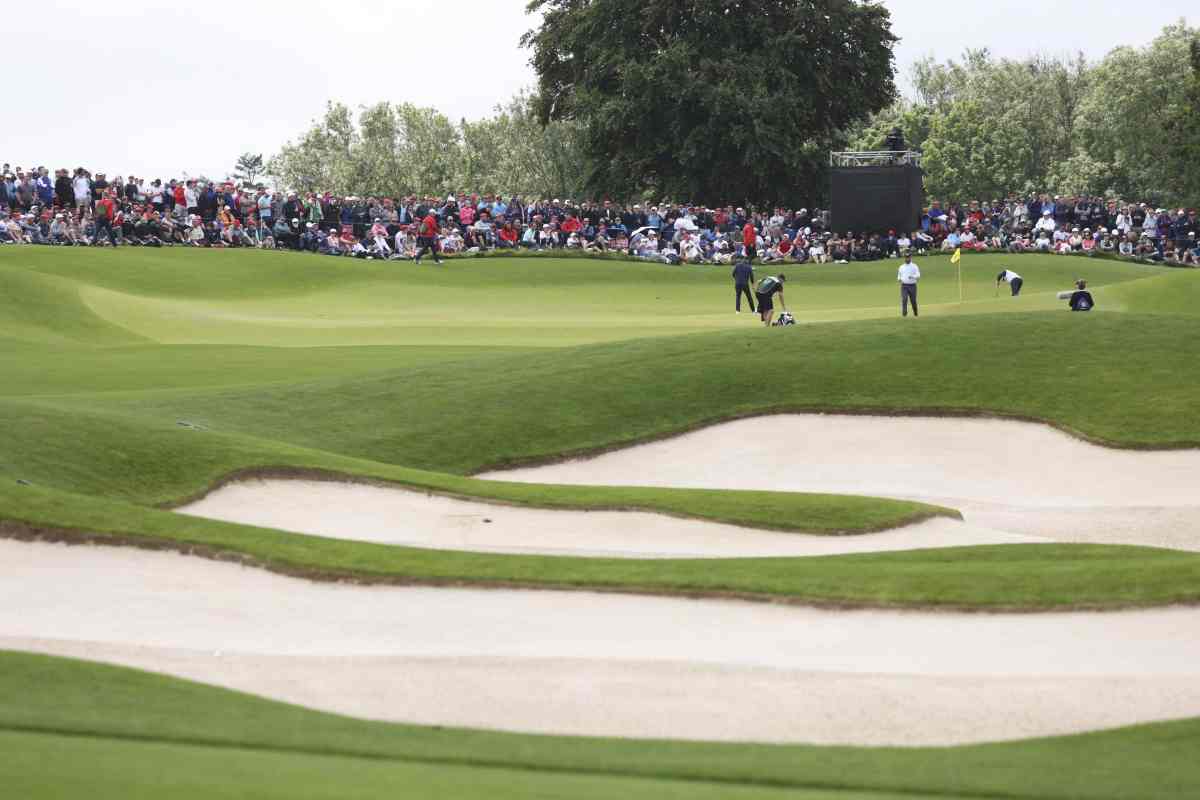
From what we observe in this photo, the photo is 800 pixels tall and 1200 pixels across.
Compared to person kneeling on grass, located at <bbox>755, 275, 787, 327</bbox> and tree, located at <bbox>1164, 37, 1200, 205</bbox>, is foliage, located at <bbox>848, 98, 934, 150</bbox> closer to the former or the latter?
tree, located at <bbox>1164, 37, 1200, 205</bbox>

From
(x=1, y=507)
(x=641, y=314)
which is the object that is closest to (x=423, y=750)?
(x=1, y=507)

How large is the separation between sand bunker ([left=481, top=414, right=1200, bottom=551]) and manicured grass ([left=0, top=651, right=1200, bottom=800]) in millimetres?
13585

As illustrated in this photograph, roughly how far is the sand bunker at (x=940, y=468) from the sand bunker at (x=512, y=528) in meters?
3.38

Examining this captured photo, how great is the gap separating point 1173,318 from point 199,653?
26.1 meters

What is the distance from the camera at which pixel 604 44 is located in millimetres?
86500

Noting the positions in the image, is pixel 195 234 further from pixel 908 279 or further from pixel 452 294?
pixel 908 279

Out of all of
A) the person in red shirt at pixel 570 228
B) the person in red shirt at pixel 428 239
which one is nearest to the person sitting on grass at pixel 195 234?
the person in red shirt at pixel 428 239

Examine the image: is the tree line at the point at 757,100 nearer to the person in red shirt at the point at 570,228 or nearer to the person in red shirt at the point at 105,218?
the person in red shirt at the point at 570,228

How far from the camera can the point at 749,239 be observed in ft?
226

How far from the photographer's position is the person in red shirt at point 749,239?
226 feet

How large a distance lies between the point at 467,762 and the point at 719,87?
7304 centimetres

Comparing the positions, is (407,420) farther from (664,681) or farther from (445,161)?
(445,161)

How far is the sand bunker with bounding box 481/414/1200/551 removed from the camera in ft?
85.6

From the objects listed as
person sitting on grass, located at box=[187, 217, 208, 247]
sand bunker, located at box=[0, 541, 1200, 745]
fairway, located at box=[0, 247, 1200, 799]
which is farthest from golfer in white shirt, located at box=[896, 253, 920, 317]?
person sitting on grass, located at box=[187, 217, 208, 247]
